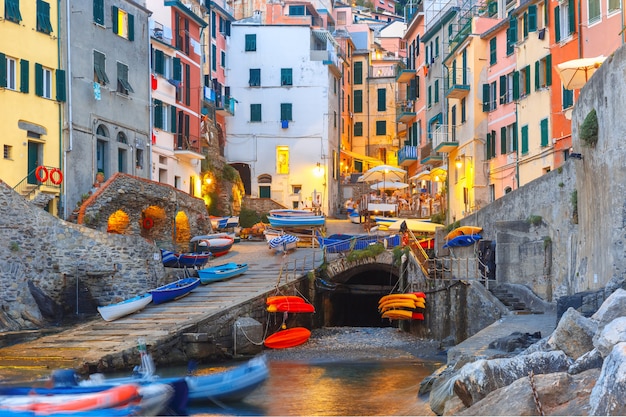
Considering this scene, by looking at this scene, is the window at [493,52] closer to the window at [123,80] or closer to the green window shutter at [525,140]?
the green window shutter at [525,140]

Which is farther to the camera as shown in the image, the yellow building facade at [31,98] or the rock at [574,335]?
the yellow building facade at [31,98]

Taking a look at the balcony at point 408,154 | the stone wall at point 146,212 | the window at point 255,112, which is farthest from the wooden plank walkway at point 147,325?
the window at point 255,112

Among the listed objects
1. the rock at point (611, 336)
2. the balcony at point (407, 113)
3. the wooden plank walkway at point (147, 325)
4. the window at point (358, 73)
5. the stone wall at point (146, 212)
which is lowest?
the wooden plank walkway at point (147, 325)

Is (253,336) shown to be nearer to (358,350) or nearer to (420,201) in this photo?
(358,350)

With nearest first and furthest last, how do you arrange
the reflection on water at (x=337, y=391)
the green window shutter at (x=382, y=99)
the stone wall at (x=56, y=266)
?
the reflection on water at (x=337, y=391)
the stone wall at (x=56, y=266)
the green window shutter at (x=382, y=99)

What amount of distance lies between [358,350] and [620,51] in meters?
18.2

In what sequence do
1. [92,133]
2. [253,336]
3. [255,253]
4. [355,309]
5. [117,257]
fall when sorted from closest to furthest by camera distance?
[253,336], [117,257], [92,133], [255,253], [355,309]

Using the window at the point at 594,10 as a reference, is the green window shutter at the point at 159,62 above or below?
above

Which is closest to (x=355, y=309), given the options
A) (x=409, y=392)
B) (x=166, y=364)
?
(x=166, y=364)

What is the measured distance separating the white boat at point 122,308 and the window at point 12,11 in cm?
1238

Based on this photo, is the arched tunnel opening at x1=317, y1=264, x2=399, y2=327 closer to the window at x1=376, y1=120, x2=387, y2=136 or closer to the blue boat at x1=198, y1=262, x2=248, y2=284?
the blue boat at x1=198, y1=262, x2=248, y2=284

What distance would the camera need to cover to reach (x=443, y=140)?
59281 millimetres

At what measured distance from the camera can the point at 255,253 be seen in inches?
1976

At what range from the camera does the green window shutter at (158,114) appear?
170 ft
